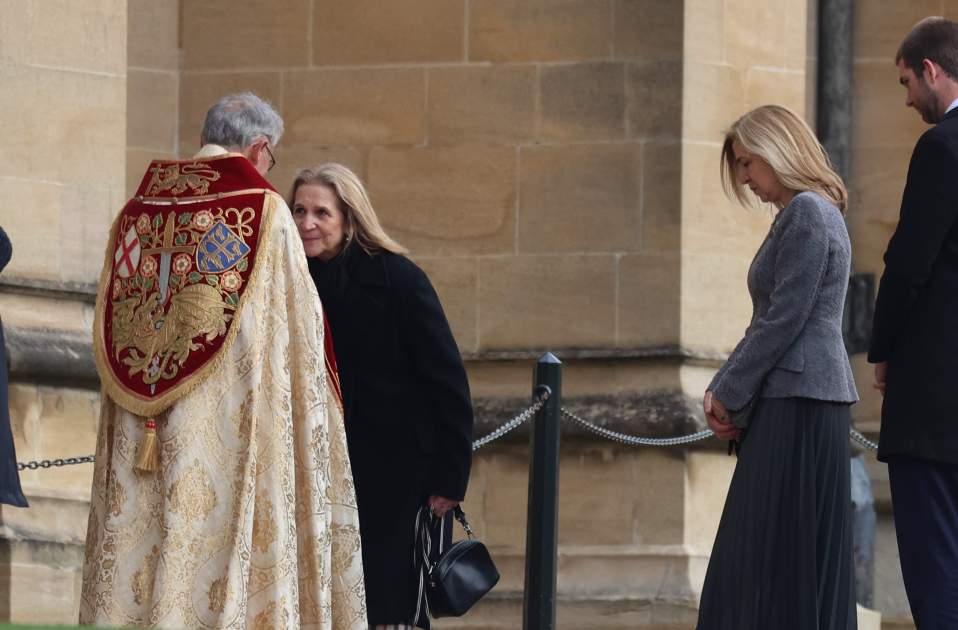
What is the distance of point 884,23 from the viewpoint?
38.5ft

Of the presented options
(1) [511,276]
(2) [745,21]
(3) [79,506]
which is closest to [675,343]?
(1) [511,276]

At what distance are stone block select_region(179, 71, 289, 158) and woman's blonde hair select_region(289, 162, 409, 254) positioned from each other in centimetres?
330

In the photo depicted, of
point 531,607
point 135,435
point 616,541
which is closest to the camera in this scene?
point 135,435

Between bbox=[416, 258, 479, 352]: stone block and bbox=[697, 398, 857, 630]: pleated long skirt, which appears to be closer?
bbox=[697, 398, 857, 630]: pleated long skirt

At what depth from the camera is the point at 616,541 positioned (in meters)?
9.29

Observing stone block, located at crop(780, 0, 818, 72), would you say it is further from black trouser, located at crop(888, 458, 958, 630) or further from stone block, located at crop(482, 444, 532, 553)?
black trouser, located at crop(888, 458, 958, 630)

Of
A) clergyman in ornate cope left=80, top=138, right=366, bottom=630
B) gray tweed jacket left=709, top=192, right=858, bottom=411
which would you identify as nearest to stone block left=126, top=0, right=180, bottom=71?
clergyman in ornate cope left=80, top=138, right=366, bottom=630

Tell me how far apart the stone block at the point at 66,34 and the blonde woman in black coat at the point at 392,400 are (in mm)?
2307

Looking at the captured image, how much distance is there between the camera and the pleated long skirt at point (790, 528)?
642cm

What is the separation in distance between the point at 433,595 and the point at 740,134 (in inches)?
56.3

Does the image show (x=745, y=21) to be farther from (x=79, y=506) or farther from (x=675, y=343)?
(x=79, y=506)

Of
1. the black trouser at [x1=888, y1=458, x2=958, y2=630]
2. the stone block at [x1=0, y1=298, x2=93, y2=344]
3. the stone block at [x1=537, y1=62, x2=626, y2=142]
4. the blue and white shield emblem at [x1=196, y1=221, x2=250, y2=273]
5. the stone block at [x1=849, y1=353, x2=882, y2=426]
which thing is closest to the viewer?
the blue and white shield emblem at [x1=196, y1=221, x2=250, y2=273]

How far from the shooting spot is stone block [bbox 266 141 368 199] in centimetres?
963

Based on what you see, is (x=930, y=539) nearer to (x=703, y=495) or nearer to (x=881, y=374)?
(x=881, y=374)
